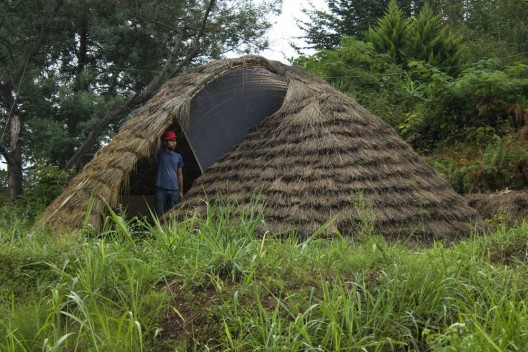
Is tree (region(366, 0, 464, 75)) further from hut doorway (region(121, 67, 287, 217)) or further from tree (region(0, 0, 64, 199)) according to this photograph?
hut doorway (region(121, 67, 287, 217))

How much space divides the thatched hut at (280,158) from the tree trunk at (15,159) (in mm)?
10319

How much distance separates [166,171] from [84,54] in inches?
557

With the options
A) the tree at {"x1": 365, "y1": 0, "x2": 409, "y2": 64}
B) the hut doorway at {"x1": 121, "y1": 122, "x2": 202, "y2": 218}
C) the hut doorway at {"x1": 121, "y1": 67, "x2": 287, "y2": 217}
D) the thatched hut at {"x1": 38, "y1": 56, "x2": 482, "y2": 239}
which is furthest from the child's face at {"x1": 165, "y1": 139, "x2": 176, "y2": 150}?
the tree at {"x1": 365, "y1": 0, "x2": 409, "y2": 64}

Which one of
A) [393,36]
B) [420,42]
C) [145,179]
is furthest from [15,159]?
[420,42]

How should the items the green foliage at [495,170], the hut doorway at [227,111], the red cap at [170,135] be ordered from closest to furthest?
1. the red cap at [170,135]
2. the hut doorway at [227,111]
3. the green foliage at [495,170]

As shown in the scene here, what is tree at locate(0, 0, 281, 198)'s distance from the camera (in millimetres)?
19500

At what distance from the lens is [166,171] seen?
28.7 ft

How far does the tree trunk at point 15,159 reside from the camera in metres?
19.2

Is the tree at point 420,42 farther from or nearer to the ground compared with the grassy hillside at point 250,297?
farther from the ground

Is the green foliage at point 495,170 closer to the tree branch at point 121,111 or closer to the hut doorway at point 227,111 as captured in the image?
the hut doorway at point 227,111

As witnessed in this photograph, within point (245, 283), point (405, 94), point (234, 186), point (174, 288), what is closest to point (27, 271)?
point (174, 288)

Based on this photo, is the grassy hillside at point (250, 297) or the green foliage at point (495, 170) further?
the green foliage at point (495, 170)

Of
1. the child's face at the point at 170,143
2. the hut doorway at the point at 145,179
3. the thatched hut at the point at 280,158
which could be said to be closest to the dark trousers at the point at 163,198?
the thatched hut at the point at 280,158

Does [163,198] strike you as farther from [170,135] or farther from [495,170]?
[495,170]
